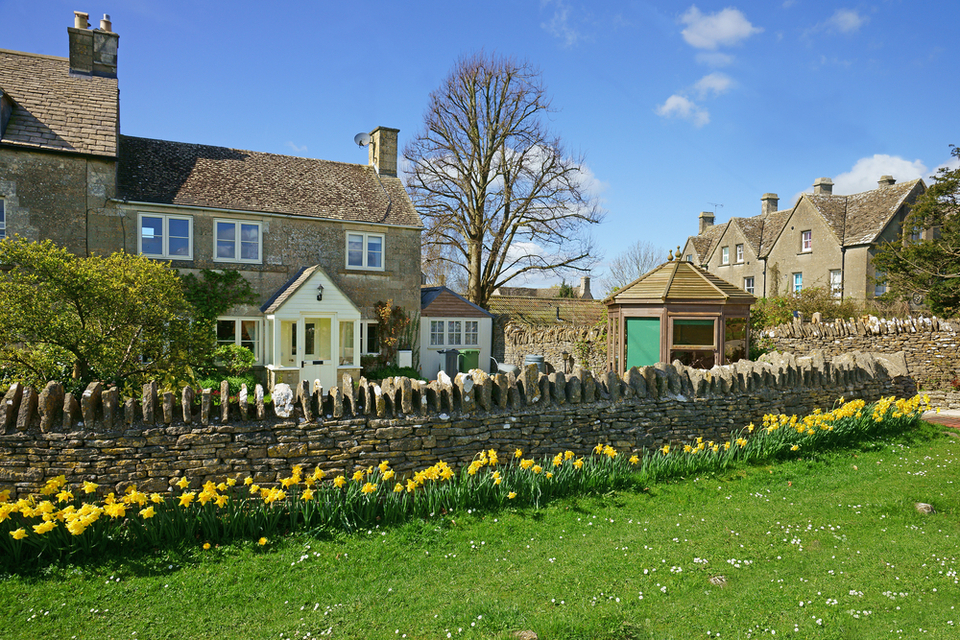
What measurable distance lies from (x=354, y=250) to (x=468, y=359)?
5917 millimetres

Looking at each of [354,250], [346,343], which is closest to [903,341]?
[346,343]

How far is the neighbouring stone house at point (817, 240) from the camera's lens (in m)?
27.7

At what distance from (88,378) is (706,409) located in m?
8.77

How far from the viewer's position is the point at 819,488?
6.69 metres

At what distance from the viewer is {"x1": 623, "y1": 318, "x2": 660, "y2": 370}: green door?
38.8 feet

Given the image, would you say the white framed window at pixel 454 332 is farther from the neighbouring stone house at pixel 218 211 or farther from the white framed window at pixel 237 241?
the white framed window at pixel 237 241

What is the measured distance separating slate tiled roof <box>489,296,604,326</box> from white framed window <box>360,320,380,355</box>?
720cm

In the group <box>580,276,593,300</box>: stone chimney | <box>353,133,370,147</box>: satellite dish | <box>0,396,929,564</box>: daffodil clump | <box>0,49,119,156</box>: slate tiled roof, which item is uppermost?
<box>353,133,370,147</box>: satellite dish

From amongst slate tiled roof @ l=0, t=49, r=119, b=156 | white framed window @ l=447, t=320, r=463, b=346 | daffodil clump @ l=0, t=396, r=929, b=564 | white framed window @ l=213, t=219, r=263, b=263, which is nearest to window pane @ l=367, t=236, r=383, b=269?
white framed window @ l=213, t=219, r=263, b=263

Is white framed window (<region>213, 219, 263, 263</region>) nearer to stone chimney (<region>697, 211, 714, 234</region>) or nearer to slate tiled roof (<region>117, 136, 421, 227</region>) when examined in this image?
slate tiled roof (<region>117, 136, 421, 227</region>)

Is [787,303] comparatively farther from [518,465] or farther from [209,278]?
[209,278]

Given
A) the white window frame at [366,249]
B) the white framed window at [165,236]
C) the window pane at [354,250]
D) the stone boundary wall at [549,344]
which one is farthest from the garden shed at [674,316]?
the white framed window at [165,236]

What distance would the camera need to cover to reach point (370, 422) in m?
6.21

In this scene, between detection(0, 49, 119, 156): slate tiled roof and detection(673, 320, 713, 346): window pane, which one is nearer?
detection(673, 320, 713, 346): window pane
